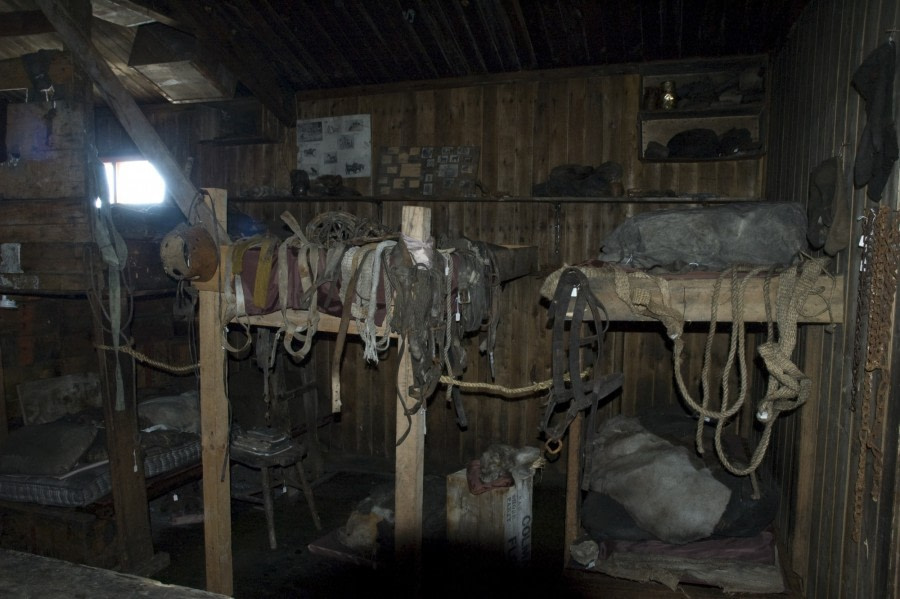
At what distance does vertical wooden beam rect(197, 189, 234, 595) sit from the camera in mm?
4147

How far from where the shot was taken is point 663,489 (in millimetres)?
3955

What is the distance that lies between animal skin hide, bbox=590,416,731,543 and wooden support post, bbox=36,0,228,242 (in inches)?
131

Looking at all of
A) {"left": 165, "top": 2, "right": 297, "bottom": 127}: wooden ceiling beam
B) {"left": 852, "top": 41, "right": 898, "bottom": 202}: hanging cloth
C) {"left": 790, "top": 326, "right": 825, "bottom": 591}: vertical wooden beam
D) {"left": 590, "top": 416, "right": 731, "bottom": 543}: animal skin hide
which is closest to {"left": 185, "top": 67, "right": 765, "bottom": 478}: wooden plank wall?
{"left": 165, "top": 2, "right": 297, "bottom": 127}: wooden ceiling beam

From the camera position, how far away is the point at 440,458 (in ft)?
22.8

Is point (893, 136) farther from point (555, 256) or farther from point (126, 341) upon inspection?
point (126, 341)

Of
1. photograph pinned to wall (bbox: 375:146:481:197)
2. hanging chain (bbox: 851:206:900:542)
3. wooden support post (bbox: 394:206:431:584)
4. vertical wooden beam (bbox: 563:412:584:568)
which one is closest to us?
hanging chain (bbox: 851:206:900:542)

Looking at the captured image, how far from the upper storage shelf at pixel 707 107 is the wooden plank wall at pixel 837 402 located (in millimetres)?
1076

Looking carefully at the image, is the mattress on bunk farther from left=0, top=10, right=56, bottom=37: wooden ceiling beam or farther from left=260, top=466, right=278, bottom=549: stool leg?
left=0, top=10, right=56, bottom=37: wooden ceiling beam

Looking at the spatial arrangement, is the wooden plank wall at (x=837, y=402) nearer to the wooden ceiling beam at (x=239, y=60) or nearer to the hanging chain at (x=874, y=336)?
the hanging chain at (x=874, y=336)

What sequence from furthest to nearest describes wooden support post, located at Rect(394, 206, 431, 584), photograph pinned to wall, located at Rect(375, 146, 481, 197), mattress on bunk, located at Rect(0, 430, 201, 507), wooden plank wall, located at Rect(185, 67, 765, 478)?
photograph pinned to wall, located at Rect(375, 146, 481, 197), wooden plank wall, located at Rect(185, 67, 765, 478), mattress on bunk, located at Rect(0, 430, 201, 507), wooden support post, located at Rect(394, 206, 431, 584)

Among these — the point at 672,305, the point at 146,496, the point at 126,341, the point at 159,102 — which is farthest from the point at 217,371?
the point at 159,102

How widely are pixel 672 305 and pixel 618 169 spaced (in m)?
2.83

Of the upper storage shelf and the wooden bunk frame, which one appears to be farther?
the upper storage shelf

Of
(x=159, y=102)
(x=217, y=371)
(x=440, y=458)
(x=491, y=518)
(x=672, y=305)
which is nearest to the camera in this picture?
(x=672, y=305)
